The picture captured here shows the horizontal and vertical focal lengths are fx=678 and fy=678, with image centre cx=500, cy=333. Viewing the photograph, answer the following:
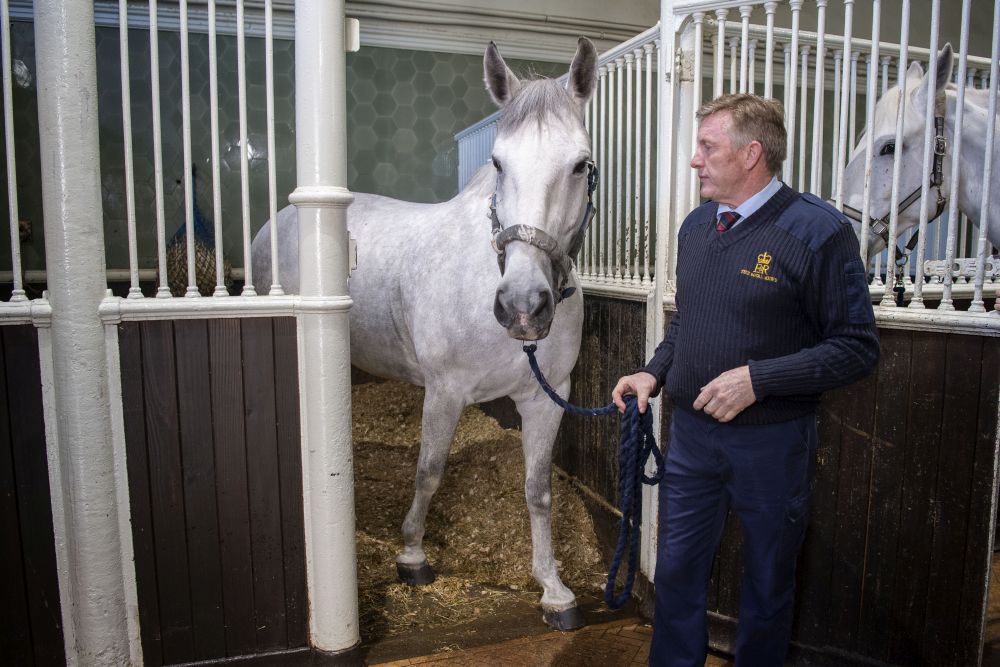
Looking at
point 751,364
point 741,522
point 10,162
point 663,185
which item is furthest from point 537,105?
point 10,162

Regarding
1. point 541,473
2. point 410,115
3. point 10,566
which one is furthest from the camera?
point 410,115

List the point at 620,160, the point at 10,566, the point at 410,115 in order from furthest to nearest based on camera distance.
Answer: the point at 410,115 → the point at 620,160 → the point at 10,566

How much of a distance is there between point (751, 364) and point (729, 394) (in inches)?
2.9

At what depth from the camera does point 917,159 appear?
223 cm

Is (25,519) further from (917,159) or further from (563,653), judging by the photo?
(917,159)

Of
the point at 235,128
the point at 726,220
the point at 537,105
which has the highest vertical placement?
the point at 235,128

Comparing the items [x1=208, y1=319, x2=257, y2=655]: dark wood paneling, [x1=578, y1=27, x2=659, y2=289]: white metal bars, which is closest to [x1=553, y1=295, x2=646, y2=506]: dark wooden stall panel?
[x1=578, y1=27, x2=659, y2=289]: white metal bars

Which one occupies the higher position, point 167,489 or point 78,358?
point 78,358

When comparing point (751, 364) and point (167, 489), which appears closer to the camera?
point (751, 364)

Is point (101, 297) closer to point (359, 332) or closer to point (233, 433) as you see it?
point (233, 433)

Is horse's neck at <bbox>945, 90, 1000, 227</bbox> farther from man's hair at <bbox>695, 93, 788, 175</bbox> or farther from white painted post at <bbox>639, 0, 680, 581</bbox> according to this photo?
man's hair at <bbox>695, 93, 788, 175</bbox>

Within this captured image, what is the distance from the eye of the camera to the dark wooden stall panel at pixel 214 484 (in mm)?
1703

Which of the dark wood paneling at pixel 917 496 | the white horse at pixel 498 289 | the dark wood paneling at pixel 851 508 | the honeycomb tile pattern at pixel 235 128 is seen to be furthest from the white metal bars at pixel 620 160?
the honeycomb tile pattern at pixel 235 128

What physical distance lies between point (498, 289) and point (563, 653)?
45.2 inches
